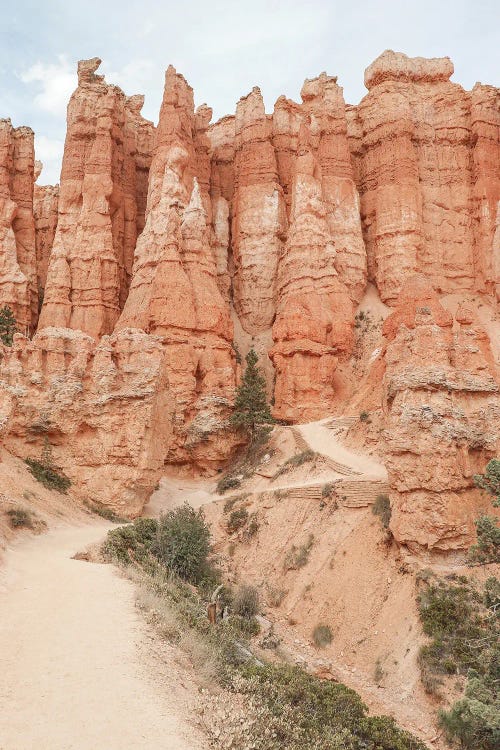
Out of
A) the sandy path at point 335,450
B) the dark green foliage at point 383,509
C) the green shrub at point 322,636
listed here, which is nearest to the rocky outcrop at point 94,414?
the sandy path at point 335,450

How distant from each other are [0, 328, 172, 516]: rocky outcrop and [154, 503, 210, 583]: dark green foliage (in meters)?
4.99

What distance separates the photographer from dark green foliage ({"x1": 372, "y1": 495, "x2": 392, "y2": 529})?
17.0 metres

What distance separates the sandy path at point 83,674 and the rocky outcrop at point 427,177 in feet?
136

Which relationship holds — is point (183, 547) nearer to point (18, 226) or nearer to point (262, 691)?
point (262, 691)

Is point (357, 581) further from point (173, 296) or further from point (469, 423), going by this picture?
point (173, 296)

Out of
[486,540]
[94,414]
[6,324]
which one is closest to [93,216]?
[6,324]

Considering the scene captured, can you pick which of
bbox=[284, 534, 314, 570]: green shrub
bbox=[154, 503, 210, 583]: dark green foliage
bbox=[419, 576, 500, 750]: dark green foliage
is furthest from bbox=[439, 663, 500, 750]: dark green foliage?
bbox=[284, 534, 314, 570]: green shrub

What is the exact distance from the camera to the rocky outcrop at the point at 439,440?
14.6 m

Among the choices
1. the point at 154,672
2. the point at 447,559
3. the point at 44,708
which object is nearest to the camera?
the point at 44,708

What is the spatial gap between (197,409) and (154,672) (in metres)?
29.6

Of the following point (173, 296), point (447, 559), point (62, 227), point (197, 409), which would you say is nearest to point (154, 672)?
point (447, 559)

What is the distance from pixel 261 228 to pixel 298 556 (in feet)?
119

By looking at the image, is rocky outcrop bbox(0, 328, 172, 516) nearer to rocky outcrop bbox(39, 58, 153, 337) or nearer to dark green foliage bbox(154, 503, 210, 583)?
dark green foliage bbox(154, 503, 210, 583)

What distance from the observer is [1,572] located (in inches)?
395
